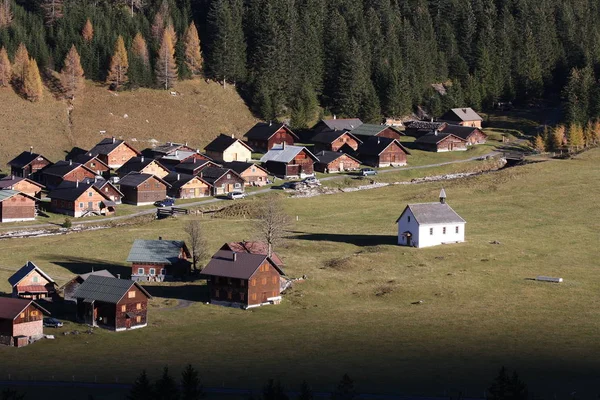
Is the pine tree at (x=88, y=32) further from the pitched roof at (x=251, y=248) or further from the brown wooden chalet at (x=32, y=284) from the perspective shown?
the brown wooden chalet at (x=32, y=284)

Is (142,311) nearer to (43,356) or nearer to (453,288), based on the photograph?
(43,356)

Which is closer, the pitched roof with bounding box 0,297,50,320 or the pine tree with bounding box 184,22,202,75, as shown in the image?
the pitched roof with bounding box 0,297,50,320

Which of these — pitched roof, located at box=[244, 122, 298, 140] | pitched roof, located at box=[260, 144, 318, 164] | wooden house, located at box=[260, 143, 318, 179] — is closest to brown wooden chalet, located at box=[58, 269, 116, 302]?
wooden house, located at box=[260, 143, 318, 179]

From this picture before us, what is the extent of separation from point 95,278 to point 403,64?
118 m

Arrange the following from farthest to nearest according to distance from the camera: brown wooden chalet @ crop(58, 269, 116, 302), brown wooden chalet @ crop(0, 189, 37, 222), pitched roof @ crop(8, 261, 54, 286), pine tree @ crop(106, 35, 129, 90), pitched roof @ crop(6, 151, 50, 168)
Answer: pine tree @ crop(106, 35, 129, 90) → pitched roof @ crop(6, 151, 50, 168) → brown wooden chalet @ crop(0, 189, 37, 222) → pitched roof @ crop(8, 261, 54, 286) → brown wooden chalet @ crop(58, 269, 116, 302)

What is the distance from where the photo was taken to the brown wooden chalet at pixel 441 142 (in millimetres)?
154750

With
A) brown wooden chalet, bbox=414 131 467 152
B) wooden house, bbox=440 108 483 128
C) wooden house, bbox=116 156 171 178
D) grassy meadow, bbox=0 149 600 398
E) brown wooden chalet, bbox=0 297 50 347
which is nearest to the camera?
grassy meadow, bbox=0 149 600 398

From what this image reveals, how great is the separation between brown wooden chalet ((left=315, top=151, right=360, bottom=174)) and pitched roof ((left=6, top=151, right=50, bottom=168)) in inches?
1404

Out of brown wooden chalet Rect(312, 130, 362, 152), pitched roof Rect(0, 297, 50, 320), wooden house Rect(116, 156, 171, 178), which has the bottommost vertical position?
pitched roof Rect(0, 297, 50, 320)

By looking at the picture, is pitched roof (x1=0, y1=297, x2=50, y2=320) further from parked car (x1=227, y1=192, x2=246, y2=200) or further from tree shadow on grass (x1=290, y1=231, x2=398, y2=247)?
parked car (x1=227, y1=192, x2=246, y2=200)

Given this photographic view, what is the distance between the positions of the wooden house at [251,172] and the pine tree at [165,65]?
35.9m

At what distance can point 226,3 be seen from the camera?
176750 millimetres

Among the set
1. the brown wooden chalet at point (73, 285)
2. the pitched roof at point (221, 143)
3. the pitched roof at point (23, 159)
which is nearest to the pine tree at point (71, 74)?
the pitched roof at point (23, 159)

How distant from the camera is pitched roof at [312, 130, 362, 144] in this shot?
153 meters
